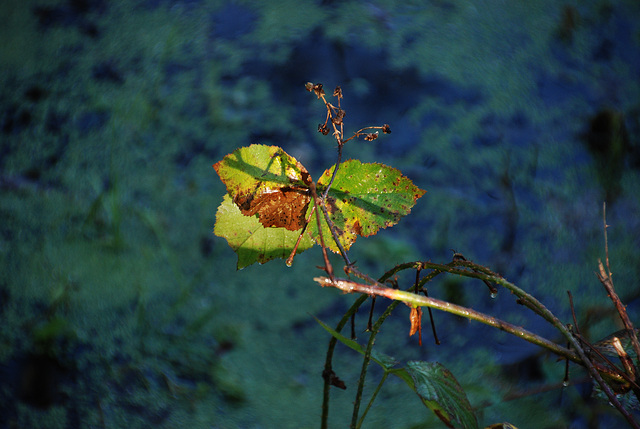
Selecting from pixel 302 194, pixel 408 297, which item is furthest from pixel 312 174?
pixel 408 297

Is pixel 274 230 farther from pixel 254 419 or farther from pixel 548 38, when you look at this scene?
pixel 548 38

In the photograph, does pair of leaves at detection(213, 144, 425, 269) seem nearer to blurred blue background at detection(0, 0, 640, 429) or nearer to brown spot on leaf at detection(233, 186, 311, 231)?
brown spot on leaf at detection(233, 186, 311, 231)

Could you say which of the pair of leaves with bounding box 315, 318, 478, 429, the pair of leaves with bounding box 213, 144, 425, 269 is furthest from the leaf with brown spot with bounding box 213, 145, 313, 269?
the pair of leaves with bounding box 315, 318, 478, 429

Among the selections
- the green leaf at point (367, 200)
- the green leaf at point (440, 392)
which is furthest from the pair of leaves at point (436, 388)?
the green leaf at point (367, 200)

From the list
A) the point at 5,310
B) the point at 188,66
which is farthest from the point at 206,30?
the point at 5,310

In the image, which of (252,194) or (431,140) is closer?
(252,194)

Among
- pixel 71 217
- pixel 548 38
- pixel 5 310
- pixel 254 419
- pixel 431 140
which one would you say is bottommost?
pixel 254 419

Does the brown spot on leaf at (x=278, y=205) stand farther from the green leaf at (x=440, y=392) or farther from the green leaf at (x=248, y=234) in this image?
the green leaf at (x=440, y=392)

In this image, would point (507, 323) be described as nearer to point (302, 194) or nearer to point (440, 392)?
point (440, 392)
